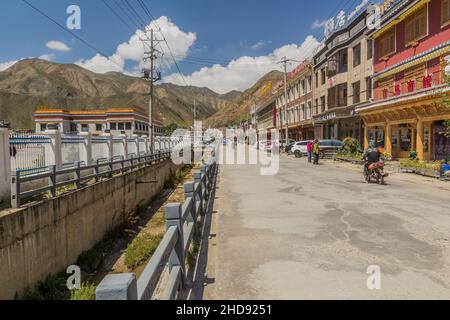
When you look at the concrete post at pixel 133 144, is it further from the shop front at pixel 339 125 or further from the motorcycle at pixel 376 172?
the shop front at pixel 339 125

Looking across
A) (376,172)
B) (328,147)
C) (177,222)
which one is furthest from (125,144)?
(328,147)

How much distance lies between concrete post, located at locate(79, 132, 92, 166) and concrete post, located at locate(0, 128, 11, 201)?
189 inches

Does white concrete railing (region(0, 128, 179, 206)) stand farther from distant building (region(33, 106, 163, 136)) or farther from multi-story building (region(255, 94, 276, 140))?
multi-story building (region(255, 94, 276, 140))

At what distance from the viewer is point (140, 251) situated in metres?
10.3

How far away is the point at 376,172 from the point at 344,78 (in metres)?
23.6

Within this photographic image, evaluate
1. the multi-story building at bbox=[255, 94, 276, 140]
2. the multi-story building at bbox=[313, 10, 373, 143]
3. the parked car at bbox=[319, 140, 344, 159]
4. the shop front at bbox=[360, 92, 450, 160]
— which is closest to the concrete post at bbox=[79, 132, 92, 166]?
the shop front at bbox=[360, 92, 450, 160]

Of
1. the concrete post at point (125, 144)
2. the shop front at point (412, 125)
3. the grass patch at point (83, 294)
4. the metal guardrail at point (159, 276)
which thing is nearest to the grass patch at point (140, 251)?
the grass patch at point (83, 294)

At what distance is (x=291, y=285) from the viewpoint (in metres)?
4.66

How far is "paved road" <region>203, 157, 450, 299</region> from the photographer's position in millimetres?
4590

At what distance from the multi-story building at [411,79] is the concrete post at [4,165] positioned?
19.2m

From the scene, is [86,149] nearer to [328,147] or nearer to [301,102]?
[328,147]

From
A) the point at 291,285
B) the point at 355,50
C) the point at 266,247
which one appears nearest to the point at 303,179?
the point at 266,247
